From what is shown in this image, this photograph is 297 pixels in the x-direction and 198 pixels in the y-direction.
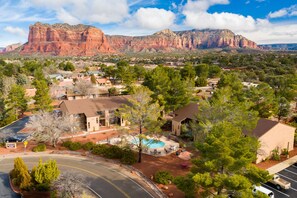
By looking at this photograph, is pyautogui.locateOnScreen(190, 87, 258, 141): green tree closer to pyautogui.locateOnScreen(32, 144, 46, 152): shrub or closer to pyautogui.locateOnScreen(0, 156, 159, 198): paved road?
pyautogui.locateOnScreen(0, 156, 159, 198): paved road

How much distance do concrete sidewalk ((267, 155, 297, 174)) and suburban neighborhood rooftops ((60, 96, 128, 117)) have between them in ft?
88.3

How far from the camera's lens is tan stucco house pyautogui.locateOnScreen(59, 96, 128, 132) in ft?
132

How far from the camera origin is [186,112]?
127 ft

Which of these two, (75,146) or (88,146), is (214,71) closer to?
(88,146)

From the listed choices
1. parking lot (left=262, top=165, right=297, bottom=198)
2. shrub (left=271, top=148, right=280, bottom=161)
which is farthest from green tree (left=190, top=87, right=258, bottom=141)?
parking lot (left=262, top=165, right=297, bottom=198)

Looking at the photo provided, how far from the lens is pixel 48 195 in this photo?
22547 mm

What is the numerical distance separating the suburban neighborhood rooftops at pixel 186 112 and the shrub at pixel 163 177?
1352 cm

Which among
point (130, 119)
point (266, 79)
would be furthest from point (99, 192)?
point (266, 79)

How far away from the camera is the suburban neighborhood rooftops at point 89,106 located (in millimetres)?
40562

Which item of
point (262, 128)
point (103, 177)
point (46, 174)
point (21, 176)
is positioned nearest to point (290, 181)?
point (262, 128)

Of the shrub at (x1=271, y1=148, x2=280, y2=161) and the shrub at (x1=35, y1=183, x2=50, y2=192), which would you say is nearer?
the shrub at (x1=35, y1=183, x2=50, y2=192)

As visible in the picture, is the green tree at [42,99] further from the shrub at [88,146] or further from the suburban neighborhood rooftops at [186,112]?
the suburban neighborhood rooftops at [186,112]

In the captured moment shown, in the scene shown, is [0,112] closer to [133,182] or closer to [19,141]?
[19,141]

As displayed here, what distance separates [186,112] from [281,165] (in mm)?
15446
